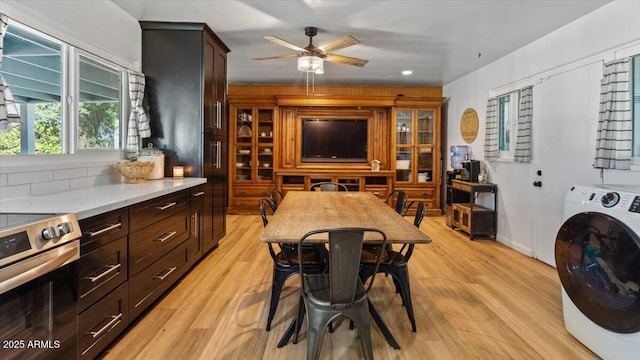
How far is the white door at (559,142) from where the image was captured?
309cm

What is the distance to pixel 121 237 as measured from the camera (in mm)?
2029

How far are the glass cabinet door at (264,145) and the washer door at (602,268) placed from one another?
5.05 meters

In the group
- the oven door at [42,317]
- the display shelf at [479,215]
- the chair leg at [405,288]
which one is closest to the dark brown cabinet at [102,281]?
the oven door at [42,317]

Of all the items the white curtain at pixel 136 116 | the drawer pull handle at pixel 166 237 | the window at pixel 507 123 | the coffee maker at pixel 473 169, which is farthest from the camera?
the coffee maker at pixel 473 169

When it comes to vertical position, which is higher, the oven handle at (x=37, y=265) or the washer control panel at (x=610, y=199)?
the washer control panel at (x=610, y=199)

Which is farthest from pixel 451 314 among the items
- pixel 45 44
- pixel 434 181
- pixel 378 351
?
pixel 434 181

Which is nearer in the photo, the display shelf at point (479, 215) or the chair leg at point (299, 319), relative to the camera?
the chair leg at point (299, 319)

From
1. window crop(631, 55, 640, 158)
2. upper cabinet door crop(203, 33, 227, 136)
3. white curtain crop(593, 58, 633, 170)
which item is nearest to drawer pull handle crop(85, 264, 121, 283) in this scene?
upper cabinet door crop(203, 33, 227, 136)

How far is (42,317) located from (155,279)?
112 centimetres

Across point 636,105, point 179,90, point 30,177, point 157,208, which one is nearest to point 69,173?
point 30,177

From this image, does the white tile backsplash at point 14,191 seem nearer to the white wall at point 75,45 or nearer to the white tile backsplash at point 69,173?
the white wall at point 75,45

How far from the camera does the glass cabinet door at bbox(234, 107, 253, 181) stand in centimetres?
637

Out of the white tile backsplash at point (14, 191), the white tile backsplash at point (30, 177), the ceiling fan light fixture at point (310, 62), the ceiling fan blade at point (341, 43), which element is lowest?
the white tile backsplash at point (14, 191)

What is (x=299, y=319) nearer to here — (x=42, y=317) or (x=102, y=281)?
(x=102, y=281)
